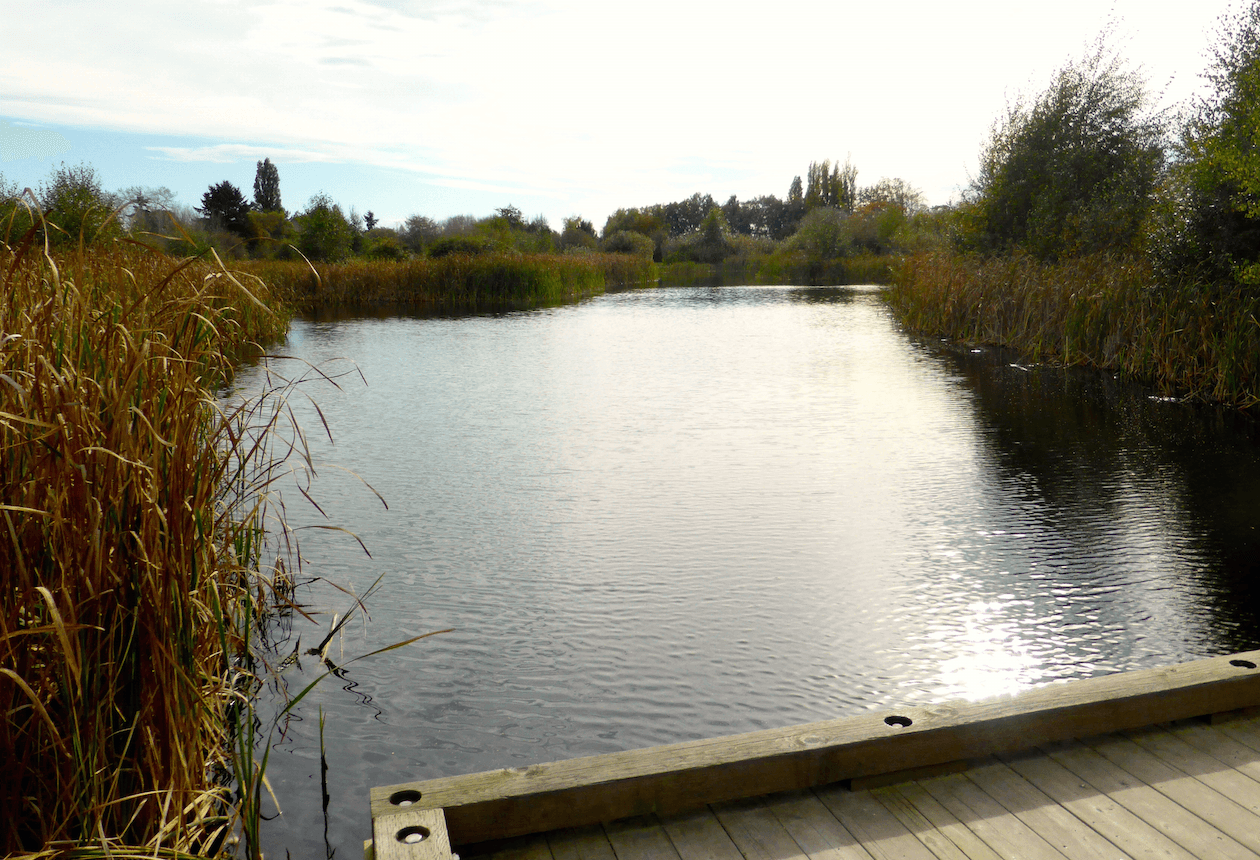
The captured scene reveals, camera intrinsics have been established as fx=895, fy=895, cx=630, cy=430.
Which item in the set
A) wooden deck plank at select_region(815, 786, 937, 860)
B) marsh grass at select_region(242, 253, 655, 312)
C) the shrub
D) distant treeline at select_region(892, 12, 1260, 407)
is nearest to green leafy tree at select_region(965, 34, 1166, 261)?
distant treeline at select_region(892, 12, 1260, 407)

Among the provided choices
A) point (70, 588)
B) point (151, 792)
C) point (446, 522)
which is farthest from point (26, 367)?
point (446, 522)

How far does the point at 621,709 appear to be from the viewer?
3.22 meters

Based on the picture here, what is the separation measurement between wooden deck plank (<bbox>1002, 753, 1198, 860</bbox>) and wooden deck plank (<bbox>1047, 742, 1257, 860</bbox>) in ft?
0.07

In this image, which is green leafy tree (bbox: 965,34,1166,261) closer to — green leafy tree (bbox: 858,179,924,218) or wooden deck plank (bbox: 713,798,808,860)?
wooden deck plank (bbox: 713,798,808,860)

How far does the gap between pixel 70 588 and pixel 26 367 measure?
570 millimetres

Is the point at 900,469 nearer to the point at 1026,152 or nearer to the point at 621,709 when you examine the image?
the point at 621,709

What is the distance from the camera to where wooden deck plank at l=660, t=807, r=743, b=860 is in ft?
6.13

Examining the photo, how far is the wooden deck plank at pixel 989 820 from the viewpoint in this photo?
1863 millimetres

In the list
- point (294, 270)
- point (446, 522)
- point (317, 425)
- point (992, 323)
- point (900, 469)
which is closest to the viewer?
point (446, 522)

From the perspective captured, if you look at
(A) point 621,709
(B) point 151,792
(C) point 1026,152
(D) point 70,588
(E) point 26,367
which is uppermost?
(C) point 1026,152

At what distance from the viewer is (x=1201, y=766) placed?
2162 millimetres

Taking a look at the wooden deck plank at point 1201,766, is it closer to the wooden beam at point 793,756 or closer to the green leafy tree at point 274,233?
the wooden beam at point 793,756

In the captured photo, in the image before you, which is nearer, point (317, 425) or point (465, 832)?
point (465, 832)

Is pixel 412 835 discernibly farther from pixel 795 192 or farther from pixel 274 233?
pixel 795 192
